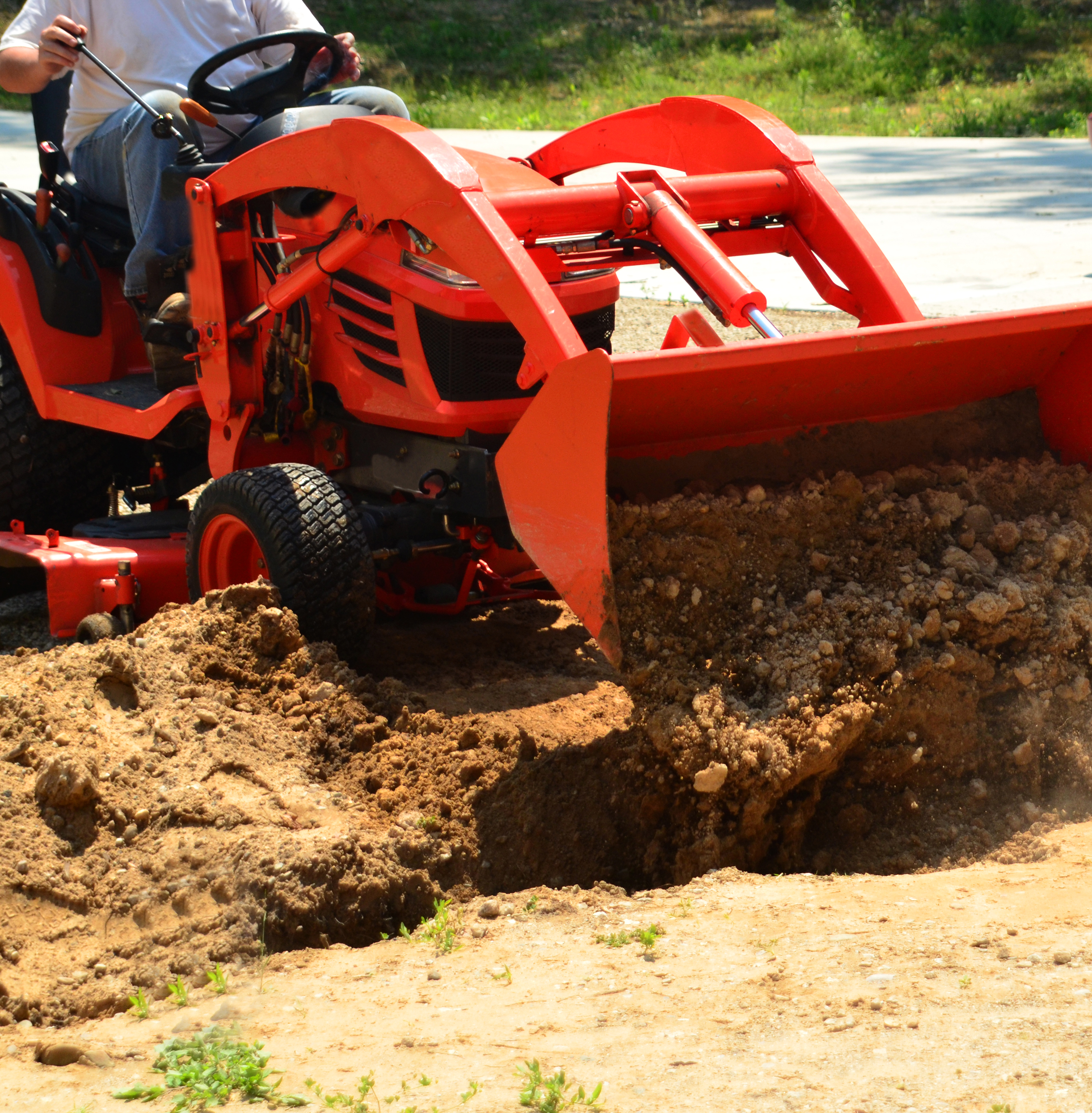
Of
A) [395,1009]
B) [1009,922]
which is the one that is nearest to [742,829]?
[1009,922]

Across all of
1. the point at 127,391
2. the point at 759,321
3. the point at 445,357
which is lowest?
the point at 127,391

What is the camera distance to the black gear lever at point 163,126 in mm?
4219

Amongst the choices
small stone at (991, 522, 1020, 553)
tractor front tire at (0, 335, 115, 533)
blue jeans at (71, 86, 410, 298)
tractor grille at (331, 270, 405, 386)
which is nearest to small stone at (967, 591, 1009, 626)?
small stone at (991, 522, 1020, 553)

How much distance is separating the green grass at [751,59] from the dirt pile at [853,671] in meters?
13.4

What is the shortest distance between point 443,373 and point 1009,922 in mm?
1994

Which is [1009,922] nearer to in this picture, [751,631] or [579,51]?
[751,631]

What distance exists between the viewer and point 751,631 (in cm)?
325

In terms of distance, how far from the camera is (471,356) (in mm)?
3734

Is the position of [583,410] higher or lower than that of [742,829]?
higher

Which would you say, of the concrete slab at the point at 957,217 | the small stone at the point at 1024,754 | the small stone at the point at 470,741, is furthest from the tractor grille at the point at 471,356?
the concrete slab at the point at 957,217

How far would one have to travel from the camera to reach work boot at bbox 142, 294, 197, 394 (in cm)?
438

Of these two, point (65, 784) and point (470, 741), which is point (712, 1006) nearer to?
point (470, 741)

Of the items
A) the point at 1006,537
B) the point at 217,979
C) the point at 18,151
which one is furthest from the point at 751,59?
the point at 217,979

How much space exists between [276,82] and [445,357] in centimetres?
132
